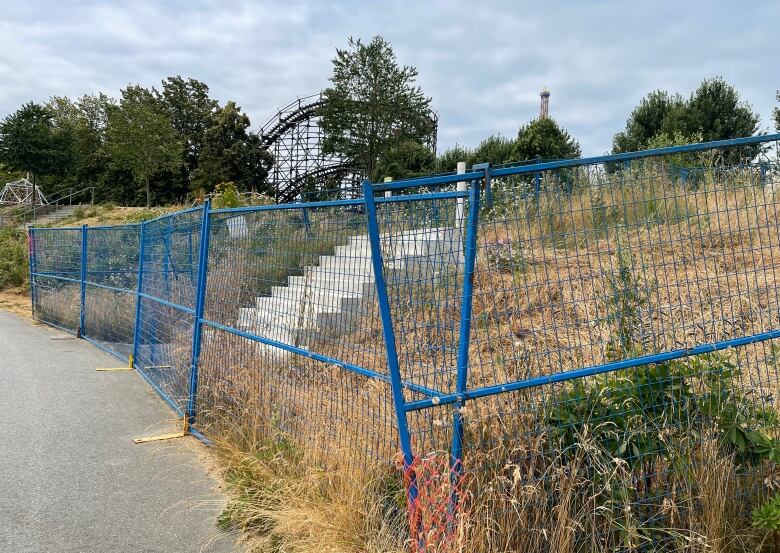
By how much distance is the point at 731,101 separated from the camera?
2447 centimetres

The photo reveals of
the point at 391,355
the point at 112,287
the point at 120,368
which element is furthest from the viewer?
the point at 112,287

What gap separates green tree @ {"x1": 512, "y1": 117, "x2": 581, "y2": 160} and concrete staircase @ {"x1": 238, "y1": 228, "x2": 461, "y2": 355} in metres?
19.9

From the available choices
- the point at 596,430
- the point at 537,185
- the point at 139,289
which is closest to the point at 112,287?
the point at 139,289

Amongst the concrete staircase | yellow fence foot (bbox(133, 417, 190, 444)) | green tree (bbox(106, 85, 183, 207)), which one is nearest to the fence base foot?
yellow fence foot (bbox(133, 417, 190, 444))

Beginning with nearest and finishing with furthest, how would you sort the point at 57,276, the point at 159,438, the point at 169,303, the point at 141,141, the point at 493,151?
the point at 159,438, the point at 169,303, the point at 57,276, the point at 493,151, the point at 141,141

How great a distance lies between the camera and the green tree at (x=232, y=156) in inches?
1491

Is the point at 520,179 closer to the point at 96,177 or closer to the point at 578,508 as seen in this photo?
the point at 578,508

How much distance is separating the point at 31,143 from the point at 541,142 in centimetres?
3082

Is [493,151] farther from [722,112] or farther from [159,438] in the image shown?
[159,438]

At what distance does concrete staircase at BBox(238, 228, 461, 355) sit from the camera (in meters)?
3.21

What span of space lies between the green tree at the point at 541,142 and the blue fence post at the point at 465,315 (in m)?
20.9

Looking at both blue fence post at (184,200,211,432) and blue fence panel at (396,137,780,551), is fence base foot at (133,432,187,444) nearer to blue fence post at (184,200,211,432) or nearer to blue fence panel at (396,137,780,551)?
blue fence post at (184,200,211,432)

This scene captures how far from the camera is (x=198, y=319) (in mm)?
5434

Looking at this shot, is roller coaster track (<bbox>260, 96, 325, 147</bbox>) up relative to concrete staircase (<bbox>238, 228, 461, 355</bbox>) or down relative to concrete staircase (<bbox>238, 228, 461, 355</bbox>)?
up
